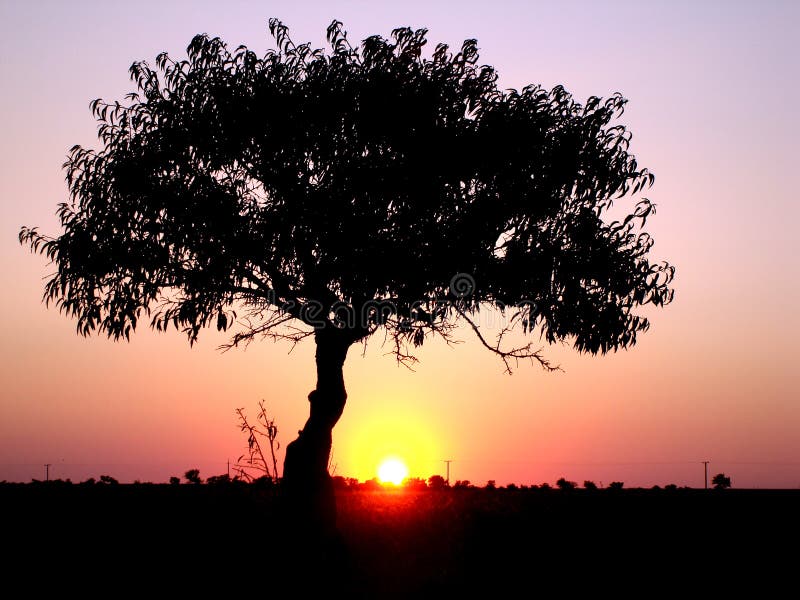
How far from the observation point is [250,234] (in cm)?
2438

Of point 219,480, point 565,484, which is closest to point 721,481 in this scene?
point 565,484

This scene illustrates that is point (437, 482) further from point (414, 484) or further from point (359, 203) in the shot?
point (359, 203)

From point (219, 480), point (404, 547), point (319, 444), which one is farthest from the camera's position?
point (219, 480)

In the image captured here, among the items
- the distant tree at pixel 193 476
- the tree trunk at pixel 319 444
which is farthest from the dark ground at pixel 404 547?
the distant tree at pixel 193 476

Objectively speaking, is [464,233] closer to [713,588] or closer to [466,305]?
[466,305]

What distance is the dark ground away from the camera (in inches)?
742

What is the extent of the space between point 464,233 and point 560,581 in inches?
371

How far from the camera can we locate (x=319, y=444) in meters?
24.9

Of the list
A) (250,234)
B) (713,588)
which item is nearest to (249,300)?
(250,234)

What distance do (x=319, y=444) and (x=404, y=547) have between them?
14.2 feet

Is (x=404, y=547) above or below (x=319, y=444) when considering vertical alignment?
below

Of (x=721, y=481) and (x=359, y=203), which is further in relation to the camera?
(x=721, y=481)

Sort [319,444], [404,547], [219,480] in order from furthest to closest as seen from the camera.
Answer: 1. [219,480]
2. [319,444]
3. [404,547]

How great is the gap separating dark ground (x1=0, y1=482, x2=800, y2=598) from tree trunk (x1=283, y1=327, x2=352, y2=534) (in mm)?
774
